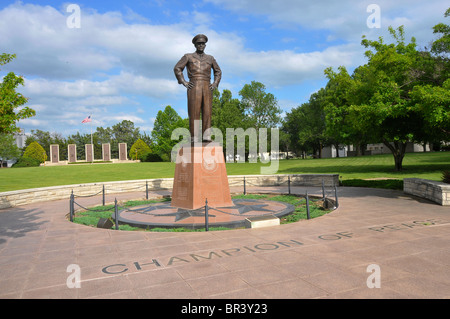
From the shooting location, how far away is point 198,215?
9.61 meters

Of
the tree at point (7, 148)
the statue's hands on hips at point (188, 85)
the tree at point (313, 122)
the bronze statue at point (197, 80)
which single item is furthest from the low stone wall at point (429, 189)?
the tree at point (7, 148)

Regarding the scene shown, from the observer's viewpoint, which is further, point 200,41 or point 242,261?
point 200,41

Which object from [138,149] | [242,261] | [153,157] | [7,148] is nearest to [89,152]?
[138,149]

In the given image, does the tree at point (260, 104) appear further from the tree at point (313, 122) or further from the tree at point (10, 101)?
the tree at point (10, 101)

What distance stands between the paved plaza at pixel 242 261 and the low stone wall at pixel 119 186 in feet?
18.7

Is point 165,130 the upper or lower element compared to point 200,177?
upper

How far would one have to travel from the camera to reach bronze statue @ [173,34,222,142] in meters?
11.0

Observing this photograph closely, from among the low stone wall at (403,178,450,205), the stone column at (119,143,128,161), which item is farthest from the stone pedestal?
the stone column at (119,143,128,161)

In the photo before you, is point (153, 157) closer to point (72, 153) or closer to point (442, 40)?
point (72, 153)

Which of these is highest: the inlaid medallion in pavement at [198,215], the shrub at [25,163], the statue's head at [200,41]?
the statue's head at [200,41]

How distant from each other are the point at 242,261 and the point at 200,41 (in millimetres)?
8179

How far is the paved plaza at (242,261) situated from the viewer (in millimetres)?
4180
